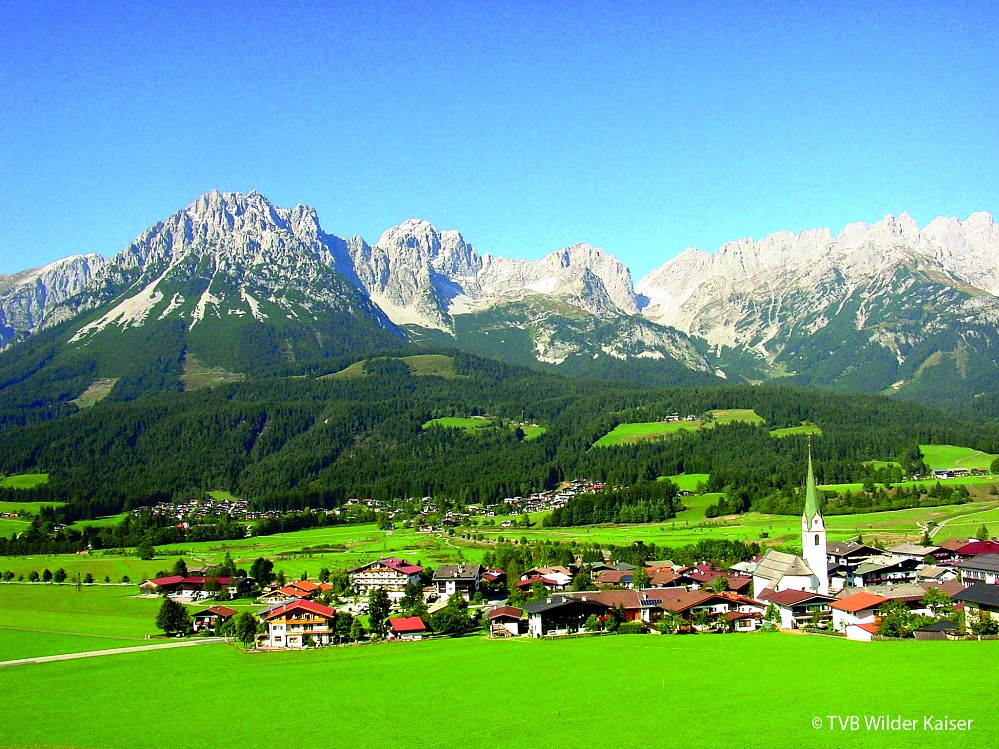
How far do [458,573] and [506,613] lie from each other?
793 inches

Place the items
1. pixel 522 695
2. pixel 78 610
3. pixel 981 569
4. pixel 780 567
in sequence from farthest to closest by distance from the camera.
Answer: pixel 78 610 < pixel 780 567 < pixel 981 569 < pixel 522 695

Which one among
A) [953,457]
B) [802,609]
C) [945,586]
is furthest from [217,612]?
[953,457]

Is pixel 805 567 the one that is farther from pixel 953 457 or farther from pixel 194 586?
pixel 953 457

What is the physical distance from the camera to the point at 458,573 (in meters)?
86.5

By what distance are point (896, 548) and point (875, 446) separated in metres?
101

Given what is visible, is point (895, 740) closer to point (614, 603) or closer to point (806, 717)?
point (806, 717)

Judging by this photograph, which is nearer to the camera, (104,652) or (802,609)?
(104,652)

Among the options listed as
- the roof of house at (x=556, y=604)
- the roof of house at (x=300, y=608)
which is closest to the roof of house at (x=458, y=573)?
the roof of house at (x=556, y=604)

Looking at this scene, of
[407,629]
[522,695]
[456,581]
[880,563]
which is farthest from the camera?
[456,581]

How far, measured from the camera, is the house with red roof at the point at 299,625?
64.8 metres

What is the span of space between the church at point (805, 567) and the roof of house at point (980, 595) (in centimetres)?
1235

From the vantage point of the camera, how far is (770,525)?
119250 millimetres

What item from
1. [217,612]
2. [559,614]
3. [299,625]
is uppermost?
[217,612]

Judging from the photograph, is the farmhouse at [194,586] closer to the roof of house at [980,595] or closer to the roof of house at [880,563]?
the roof of house at [880,563]
